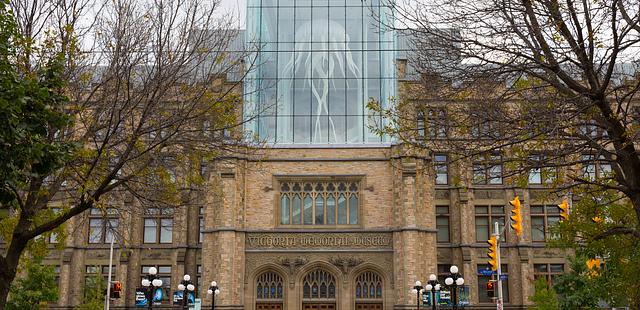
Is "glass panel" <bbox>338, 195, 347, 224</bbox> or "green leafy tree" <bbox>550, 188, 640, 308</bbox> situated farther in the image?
"glass panel" <bbox>338, 195, 347, 224</bbox>

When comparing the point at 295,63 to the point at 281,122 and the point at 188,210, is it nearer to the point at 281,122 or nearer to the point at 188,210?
the point at 281,122

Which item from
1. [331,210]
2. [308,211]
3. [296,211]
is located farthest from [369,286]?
[296,211]

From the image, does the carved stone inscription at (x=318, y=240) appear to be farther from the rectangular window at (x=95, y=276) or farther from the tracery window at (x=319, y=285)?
the rectangular window at (x=95, y=276)

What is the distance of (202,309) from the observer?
117 ft

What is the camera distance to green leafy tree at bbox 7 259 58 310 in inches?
1355

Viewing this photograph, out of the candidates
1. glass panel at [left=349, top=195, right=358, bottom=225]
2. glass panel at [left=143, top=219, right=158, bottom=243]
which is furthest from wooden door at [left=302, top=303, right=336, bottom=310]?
glass panel at [left=143, top=219, right=158, bottom=243]

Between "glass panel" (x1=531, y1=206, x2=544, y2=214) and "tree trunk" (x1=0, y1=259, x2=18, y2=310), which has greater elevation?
"glass panel" (x1=531, y1=206, x2=544, y2=214)

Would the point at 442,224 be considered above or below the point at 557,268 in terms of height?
above

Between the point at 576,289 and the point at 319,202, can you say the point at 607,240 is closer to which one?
the point at 576,289

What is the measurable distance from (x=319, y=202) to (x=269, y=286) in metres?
4.76

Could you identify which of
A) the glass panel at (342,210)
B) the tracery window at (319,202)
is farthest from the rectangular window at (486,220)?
the glass panel at (342,210)

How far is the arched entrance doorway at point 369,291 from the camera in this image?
120 ft

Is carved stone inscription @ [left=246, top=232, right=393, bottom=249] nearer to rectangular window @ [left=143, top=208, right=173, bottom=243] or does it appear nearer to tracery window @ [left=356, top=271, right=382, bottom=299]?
tracery window @ [left=356, top=271, right=382, bottom=299]

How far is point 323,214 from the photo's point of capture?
37406 mm
